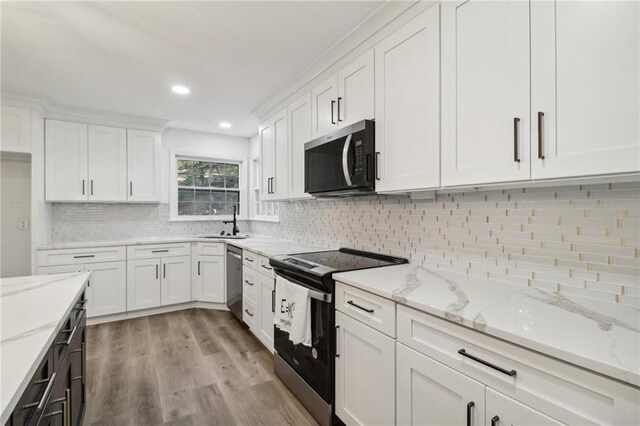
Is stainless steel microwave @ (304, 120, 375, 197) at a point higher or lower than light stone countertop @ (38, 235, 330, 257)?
higher

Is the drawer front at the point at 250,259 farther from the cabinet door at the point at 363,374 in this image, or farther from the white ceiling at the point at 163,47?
the white ceiling at the point at 163,47

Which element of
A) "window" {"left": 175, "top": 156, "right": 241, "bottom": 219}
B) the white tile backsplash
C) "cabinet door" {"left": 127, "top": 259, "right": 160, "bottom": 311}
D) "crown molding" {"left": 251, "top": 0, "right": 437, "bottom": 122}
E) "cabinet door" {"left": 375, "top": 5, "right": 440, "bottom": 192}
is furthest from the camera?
"window" {"left": 175, "top": 156, "right": 241, "bottom": 219}

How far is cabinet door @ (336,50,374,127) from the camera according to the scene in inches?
76.0

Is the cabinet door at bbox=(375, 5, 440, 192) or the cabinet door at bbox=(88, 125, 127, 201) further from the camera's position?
the cabinet door at bbox=(88, 125, 127, 201)

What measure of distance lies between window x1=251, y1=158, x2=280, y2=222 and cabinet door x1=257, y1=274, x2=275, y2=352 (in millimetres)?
1465

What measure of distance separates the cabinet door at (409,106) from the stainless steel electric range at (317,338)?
0.59 metres

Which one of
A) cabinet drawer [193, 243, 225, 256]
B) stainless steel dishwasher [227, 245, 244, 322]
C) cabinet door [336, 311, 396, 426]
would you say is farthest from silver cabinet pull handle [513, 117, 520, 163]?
cabinet drawer [193, 243, 225, 256]

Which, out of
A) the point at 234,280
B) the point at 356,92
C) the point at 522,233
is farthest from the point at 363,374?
the point at 234,280

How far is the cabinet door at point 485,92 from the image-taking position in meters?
1.17

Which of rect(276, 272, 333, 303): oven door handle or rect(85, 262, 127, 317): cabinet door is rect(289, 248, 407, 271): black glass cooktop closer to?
rect(276, 272, 333, 303): oven door handle

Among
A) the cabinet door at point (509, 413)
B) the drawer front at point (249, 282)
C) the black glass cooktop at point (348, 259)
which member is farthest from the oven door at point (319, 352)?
the drawer front at point (249, 282)

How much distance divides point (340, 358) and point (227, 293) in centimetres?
250

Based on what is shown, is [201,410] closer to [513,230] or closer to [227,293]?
[227,293]

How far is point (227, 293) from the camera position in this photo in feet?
12.5
